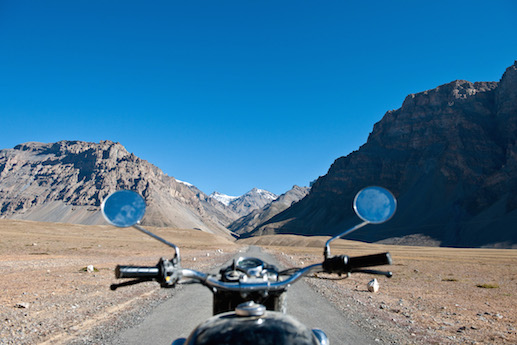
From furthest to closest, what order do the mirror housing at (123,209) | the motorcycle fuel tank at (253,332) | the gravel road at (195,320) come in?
the gravel road at (195,320), the mirror housing at (123,209), the motorcycle fuel tank at (253,332)

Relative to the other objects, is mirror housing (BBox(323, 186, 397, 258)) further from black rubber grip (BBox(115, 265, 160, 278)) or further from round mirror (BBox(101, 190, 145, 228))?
round mirror (BBox(101, 190, 145, 228))

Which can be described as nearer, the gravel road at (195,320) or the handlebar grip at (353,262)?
the handlebar grip at (353,262)

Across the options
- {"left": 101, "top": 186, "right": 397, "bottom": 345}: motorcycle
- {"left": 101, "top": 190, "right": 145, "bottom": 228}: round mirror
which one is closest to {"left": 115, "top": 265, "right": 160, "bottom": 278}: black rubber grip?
{"left": 101, "top": 186, "right": 397, "bottom": 345}: motorcycle

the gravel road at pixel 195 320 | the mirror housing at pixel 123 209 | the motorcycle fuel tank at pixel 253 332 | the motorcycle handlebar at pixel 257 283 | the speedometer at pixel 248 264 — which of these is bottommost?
the gravel road at pixel 195 320

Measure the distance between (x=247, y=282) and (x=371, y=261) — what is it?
1.10 meters

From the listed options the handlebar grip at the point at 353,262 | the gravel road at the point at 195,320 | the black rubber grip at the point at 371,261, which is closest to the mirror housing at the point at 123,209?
the handlebar grip at the point at 353,262

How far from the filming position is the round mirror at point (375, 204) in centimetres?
350

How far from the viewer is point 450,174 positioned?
148m

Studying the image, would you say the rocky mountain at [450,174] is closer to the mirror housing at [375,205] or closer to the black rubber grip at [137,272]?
the mirror housing at [375,205]

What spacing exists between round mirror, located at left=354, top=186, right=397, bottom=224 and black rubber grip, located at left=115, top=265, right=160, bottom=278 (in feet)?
6.89

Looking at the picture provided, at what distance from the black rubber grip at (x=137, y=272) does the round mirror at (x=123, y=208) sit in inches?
20.4

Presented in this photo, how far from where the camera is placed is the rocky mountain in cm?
12038

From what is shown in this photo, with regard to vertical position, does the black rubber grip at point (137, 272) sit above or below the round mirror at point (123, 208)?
below

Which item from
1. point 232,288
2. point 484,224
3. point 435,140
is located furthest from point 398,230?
point 232,288
